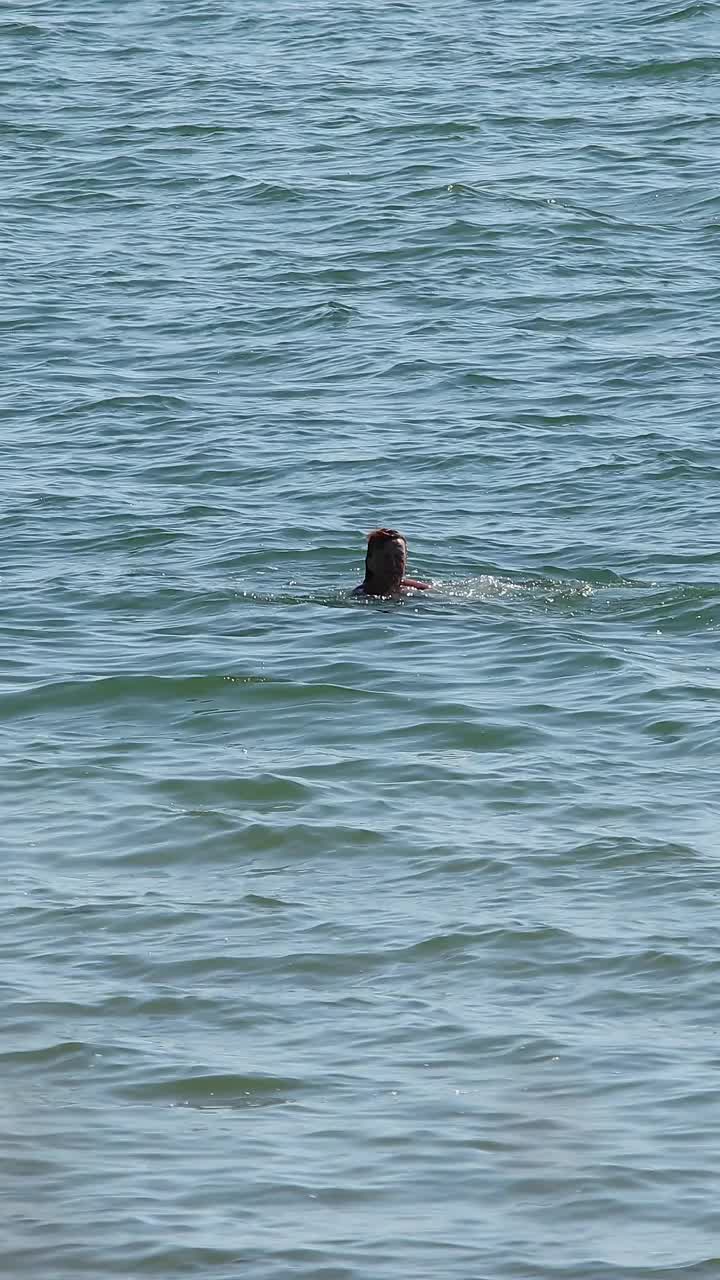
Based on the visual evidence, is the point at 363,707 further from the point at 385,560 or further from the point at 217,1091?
the point at 217,1091

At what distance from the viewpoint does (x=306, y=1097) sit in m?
7.84

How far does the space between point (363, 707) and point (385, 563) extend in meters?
2.14

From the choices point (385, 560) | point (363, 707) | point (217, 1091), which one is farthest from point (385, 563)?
point (217, 1091)

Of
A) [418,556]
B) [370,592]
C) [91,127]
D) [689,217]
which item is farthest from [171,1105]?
[91,127]

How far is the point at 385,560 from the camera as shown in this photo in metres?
14.7

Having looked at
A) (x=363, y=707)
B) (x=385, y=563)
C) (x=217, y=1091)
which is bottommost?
(x=363, y=707)

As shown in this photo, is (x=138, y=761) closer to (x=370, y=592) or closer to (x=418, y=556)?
(x=370, y=592)

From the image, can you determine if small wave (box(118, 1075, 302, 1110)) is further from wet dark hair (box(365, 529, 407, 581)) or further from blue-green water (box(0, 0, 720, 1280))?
wet dark hair (box(365, 529, 407, 581))

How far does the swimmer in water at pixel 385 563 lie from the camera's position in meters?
14.7

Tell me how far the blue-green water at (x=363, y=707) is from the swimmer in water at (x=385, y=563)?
182 millimetres

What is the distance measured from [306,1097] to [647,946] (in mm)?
1988

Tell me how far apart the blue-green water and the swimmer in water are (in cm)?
18

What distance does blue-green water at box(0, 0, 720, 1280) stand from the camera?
288 inches

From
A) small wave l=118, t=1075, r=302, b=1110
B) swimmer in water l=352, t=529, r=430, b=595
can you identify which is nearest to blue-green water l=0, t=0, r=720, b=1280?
small wave l=118, t=1075, r=302, b=1110
